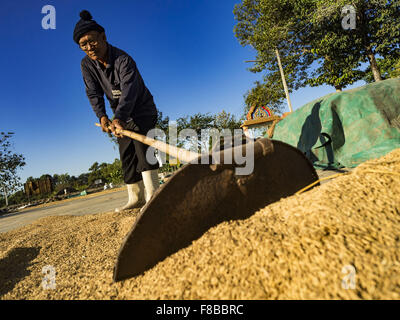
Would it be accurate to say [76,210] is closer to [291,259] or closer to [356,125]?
[291,259]

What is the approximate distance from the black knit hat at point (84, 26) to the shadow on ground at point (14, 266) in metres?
2.28

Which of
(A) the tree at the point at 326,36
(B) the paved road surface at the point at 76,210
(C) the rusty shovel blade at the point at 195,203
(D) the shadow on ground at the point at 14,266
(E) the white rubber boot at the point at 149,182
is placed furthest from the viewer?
(A) the tree at the point at 326,36

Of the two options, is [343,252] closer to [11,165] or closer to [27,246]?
[27,246]

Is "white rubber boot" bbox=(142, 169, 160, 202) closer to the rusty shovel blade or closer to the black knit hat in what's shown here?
the rusty shovel blade

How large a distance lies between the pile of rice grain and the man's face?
2.19 m

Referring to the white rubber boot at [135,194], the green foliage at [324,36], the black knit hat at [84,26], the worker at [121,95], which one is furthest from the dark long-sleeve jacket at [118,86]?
the green foliage at [324,36]

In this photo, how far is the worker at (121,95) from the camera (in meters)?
2.06

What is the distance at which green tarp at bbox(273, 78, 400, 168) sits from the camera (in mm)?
3494

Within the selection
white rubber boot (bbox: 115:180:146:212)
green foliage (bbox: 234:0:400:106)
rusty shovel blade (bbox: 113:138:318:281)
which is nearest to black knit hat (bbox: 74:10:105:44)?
white rubber boot (bbox: 115:180:146:212)

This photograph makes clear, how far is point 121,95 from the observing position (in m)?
2.02

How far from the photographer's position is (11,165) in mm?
25938

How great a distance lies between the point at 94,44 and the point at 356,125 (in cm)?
472

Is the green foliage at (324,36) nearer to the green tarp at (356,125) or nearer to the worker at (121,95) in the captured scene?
the green tarp at (356,125)
